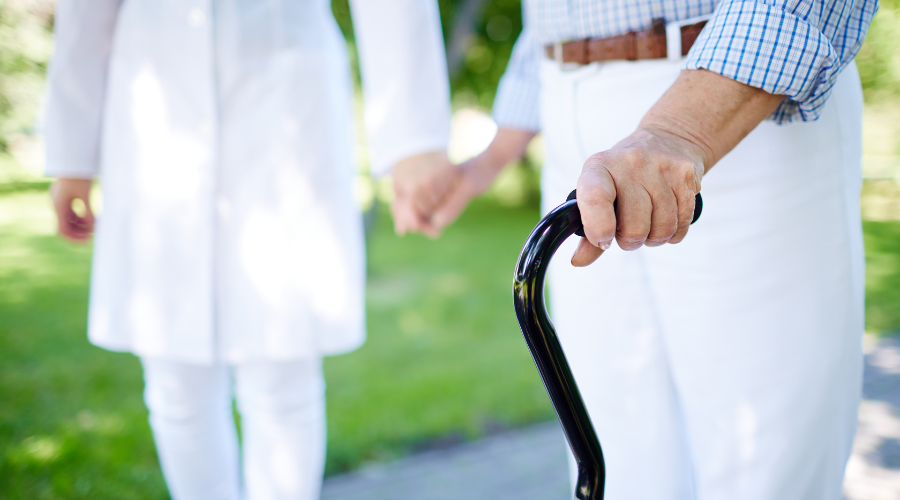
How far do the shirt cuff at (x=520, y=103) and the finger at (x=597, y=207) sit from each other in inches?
38.7

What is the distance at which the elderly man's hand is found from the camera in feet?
2.34

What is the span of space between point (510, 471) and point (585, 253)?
2168 mm

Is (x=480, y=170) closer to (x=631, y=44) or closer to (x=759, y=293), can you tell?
(x=631, y=44)

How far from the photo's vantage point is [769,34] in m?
0.86

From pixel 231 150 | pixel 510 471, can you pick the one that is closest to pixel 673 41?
pixel 231 150

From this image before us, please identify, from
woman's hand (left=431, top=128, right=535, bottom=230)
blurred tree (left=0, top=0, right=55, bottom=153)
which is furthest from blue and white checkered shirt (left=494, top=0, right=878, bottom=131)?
blurred tree (left=0, top=0, right=55, bottom=153)

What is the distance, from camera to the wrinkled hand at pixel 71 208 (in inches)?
71.1

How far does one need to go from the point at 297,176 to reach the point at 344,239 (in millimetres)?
214

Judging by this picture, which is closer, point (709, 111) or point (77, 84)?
point (709, 111)

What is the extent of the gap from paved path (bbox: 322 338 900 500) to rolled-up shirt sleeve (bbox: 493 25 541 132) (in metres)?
1.61

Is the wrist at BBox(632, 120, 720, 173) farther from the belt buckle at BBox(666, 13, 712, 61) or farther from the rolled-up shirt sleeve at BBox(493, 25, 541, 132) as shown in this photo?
the rolled-up shirt sleeve at BBox(493, 25, 541, 132)

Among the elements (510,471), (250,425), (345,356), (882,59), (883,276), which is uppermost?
(882,59)

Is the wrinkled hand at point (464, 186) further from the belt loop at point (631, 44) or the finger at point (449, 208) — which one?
the belt loop at point (631, 44)

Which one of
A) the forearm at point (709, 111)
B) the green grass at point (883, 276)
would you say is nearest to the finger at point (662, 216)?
the forearm at point (709, 111)
